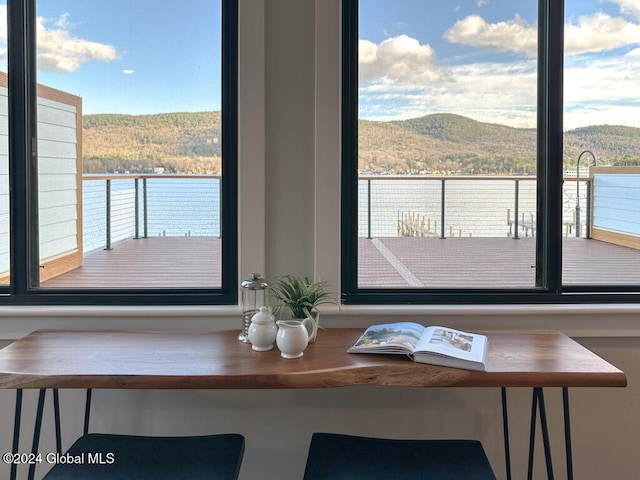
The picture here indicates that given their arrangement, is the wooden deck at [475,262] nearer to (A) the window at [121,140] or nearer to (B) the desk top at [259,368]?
(B) the desk top at [259,368]

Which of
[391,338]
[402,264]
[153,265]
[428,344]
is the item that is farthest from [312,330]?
[153,265]

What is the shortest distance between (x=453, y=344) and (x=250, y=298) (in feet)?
2.27

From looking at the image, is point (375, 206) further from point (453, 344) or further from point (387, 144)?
point (453, 344)

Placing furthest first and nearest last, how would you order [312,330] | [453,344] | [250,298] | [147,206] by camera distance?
[147,206] → [250,298] → [312,330] → [453,344]

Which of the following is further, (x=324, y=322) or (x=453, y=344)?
(x=324, y=322)

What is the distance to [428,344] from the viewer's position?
156 centimetres

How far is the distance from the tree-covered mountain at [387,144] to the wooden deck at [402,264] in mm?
287

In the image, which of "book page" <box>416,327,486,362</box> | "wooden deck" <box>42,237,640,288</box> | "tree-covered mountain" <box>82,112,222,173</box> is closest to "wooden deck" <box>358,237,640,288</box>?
"wooden deck" <box>42,237,640,288</box>

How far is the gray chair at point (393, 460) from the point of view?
1445mm

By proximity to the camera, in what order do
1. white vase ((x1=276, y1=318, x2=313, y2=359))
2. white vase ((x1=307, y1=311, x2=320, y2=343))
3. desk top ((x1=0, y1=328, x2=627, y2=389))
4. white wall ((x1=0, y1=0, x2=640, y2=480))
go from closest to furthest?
desk top ((x1=0, y1=328, x2=627, y2=389)) → white vase ((x1=276, y1=318, x2=313, y2=359)) → white vase ((x1=307, y1=311, x2=320, y2=343)) → white wall ((x1=0, y1=0, x2=640, y2=480))

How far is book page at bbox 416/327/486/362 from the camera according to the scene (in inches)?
59.1

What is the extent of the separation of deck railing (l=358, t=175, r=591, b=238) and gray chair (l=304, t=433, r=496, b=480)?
2.60 ft

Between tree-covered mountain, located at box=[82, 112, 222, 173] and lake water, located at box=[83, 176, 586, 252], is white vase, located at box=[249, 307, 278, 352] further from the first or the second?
tree-covered mountain, located at box=[82, 112, 222, 173]

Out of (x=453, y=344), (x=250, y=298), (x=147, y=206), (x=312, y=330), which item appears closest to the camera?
(x=453, y=344)
